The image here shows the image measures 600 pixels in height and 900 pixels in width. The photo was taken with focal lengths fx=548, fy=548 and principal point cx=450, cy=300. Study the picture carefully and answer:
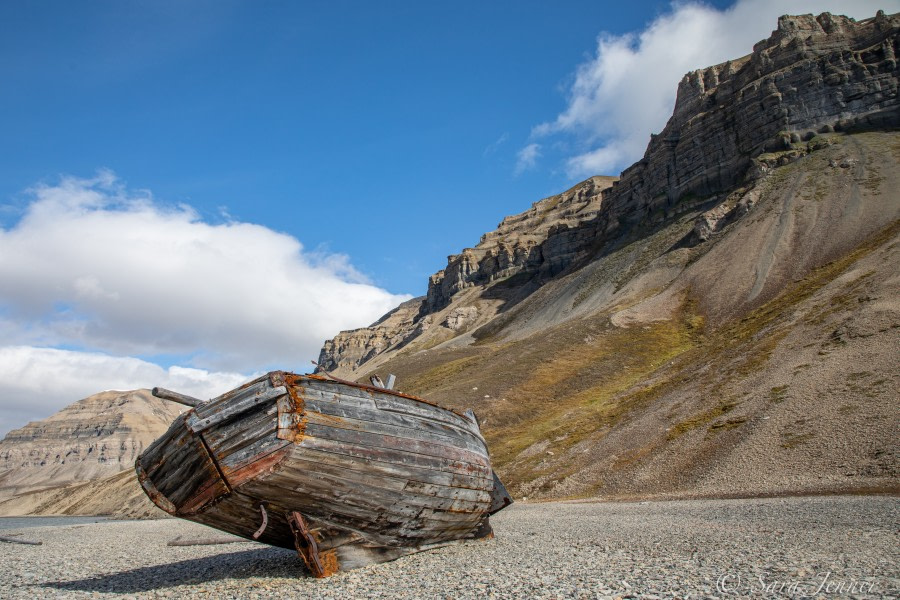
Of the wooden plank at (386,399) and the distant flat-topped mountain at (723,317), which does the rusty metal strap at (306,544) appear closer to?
the wooden plank at (386,399)

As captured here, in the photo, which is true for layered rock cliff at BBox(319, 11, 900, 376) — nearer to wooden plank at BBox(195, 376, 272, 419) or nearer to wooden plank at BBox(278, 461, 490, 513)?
wooden plank at BBox(278, 461, 490, 513)

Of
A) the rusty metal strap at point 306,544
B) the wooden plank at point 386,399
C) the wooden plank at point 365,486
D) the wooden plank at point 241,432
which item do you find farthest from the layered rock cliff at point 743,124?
the wooden plank at point 241,432

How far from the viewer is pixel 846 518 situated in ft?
48.0

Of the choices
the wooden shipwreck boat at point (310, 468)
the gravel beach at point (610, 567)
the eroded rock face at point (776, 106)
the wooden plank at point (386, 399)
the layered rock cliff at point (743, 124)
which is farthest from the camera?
the eroded rock face at point (776, 106)

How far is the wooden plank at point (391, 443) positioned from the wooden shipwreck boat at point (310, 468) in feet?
0.07

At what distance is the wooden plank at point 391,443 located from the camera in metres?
10.1

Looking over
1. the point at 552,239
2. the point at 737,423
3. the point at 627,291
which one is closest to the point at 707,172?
the point at 627,291

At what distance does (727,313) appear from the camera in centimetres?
6594

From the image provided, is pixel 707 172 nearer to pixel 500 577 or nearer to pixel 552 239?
pixel 552 239

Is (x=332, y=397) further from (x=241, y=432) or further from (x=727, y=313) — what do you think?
(x=727, y=313)

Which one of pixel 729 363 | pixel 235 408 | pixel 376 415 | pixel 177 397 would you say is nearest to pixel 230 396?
pixel 235 408

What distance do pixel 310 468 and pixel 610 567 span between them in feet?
19.5

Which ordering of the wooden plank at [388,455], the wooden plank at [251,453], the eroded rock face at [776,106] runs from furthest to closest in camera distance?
the eroded rock face at [776,106] → the wooden plank at [388,455] → the wooden plank at [251,453]

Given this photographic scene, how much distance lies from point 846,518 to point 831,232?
226ft
